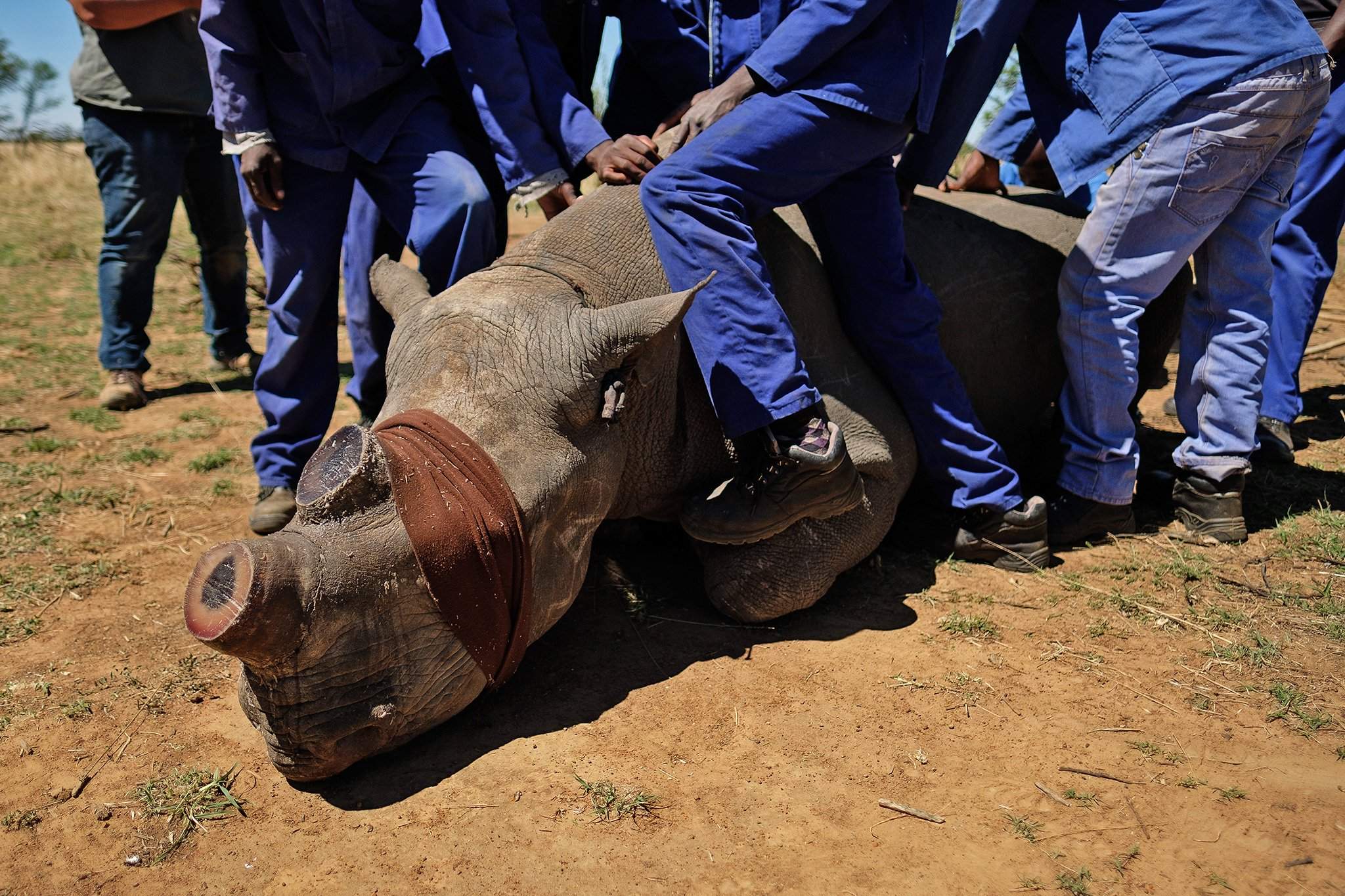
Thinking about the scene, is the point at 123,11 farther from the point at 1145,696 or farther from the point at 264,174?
the point at 1145,696

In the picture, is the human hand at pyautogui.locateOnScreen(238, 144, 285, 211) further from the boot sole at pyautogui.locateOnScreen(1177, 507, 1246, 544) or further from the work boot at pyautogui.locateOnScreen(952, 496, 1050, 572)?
the boot sole at pyautogui.locateOnScreen(1177, 507, 1246, 544)

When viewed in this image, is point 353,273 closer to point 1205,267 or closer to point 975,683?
point 975,683

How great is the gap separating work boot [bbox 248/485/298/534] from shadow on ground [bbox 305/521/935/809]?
1333 millimetres

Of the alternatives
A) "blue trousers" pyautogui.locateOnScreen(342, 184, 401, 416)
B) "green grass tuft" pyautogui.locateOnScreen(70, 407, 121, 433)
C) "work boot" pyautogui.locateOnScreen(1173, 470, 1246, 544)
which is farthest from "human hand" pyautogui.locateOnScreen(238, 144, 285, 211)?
"work boot" pyautogui.locateOnScreen(1173, 470, 1246, 544)

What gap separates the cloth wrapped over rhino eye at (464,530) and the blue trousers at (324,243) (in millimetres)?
1242

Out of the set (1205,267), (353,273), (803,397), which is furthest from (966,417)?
(353,273)

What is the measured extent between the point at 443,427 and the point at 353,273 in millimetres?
2354

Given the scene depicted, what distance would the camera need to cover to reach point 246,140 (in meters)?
4.00

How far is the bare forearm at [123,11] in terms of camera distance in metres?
5.62

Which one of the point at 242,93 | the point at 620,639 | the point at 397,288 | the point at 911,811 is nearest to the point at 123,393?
the point at 242,93

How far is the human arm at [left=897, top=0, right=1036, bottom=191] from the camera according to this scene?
3.91 meters

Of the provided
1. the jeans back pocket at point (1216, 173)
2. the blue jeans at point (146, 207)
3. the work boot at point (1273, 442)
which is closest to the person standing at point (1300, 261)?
the work boot at point (1273, 442)

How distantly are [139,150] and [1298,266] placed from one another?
6060 mm

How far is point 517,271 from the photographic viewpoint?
333 centimetres
